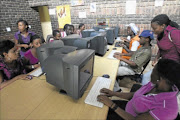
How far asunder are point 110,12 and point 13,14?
330 cm

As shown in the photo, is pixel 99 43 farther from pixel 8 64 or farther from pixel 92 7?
pixel 92 7

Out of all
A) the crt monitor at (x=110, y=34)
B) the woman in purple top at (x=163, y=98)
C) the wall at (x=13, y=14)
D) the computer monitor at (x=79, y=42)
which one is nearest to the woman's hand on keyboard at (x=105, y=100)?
the woman in purple top at (x=163, y=98)

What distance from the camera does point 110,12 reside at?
3.80 m

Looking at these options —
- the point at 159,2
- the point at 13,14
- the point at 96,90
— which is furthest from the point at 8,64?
the point at 159,2

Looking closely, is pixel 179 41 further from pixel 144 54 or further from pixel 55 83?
pixel 55 83

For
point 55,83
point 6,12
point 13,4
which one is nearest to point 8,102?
point 55,83

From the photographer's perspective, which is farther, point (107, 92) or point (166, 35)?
point (166, 35)

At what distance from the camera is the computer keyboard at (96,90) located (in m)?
1.03

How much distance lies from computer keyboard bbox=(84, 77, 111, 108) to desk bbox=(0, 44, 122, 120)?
0.04 metres

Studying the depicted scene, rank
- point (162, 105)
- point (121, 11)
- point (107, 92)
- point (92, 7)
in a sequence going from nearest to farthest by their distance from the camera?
1. point (162, 105)
2. point (107, 92)
3. point (121, 11)
4. point (92, 7)

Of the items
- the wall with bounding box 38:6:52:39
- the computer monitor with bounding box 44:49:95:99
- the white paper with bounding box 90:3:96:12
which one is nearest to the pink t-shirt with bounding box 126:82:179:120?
the computer monitor with bounding box 44:49:95:99

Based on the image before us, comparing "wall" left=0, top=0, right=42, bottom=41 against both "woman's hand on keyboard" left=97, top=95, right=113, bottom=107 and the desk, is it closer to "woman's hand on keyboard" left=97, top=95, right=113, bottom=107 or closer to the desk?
the desk

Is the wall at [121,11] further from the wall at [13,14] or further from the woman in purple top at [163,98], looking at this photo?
the woman in purple top at [163,98]

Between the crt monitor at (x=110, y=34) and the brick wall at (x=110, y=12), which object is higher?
the brick wall at (x=110, y=12)
